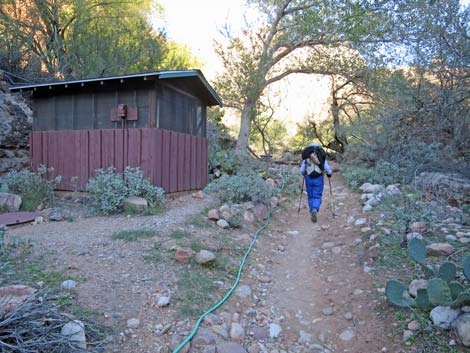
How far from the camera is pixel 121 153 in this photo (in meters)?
7.92

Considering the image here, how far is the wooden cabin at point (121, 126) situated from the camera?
773cm

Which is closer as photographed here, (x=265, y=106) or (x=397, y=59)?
(x=397, y=59)

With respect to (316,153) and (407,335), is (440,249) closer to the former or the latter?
(407,335)

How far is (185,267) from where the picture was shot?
162 inches

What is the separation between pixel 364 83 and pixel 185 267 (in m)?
13.2

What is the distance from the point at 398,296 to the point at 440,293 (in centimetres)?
35

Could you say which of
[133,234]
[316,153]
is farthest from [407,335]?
[316,153]

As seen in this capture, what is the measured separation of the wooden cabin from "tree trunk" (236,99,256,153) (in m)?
4.67

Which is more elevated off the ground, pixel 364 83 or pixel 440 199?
pixel 364 83

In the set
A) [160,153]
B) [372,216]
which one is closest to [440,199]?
[372,216]

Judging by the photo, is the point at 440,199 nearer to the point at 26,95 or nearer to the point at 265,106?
the point at 265,106

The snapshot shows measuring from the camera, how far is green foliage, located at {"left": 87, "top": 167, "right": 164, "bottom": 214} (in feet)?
21.8

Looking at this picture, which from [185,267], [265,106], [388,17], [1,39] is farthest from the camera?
[265,106]

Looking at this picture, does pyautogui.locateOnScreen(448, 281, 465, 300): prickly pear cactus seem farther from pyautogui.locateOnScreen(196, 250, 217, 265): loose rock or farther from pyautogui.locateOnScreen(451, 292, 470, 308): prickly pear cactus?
pyautogui.locateOnScreen(196, 250, 217, 265): loose rock
